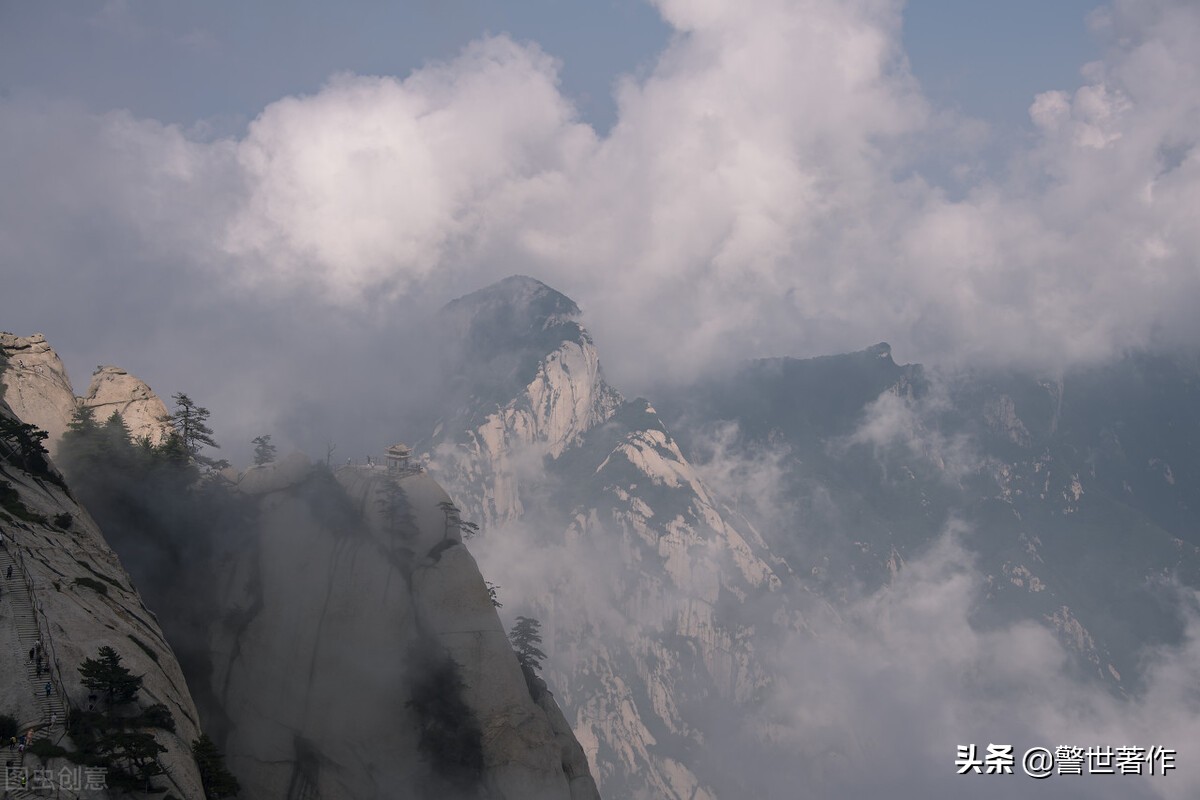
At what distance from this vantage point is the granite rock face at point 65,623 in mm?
65125

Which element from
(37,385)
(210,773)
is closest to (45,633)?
(210,773)

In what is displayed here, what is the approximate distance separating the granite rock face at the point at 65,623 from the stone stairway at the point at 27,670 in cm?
7

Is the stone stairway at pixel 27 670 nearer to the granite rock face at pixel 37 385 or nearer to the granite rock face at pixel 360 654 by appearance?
the granite rock face at pixel 360 654

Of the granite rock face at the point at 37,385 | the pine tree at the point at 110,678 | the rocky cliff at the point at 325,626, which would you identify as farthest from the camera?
the granite rock face at the point at 37,385

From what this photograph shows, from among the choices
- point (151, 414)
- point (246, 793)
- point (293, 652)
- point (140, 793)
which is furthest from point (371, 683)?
point (151, 414)

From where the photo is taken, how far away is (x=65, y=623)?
7194cm

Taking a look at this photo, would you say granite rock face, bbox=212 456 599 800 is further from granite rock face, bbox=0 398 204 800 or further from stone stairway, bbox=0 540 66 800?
stone stairway, bbox=0 540 66 800

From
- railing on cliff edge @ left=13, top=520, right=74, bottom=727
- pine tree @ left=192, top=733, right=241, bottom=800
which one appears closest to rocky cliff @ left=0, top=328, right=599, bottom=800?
railing on cliff edge @ left=13, top=520, right=74, bottom=727

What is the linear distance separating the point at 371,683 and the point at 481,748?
51.3 ft

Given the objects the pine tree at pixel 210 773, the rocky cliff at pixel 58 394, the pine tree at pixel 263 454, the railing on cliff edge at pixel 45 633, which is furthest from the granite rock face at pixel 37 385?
the pine tree at pixel 210 773

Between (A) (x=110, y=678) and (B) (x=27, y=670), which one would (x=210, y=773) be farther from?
(B) (x=27, y=670)

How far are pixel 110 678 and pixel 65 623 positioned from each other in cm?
852

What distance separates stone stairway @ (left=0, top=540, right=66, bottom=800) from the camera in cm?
5972

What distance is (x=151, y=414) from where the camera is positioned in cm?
13938
